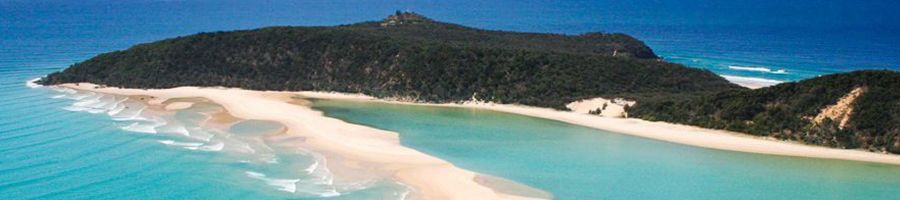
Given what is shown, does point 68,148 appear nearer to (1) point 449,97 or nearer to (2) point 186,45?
(1) point 449,97

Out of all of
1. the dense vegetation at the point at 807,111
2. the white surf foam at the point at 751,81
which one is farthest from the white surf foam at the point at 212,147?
the white surf foam at the point at 751,81

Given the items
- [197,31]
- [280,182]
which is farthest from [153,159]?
[197,31]

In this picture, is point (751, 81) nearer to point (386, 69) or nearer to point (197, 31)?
point (386, 69)

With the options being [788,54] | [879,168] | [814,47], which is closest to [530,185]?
[879,168]

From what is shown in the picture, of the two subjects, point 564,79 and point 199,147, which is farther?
point 564,79

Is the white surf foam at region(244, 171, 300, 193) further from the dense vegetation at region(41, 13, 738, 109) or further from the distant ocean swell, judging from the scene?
the dense vegetation at region(41, 13, 738, 109)

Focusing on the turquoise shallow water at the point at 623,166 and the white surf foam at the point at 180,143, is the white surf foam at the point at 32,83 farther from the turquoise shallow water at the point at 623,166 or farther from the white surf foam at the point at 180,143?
the turquoise shallow water at the point at 623,166
